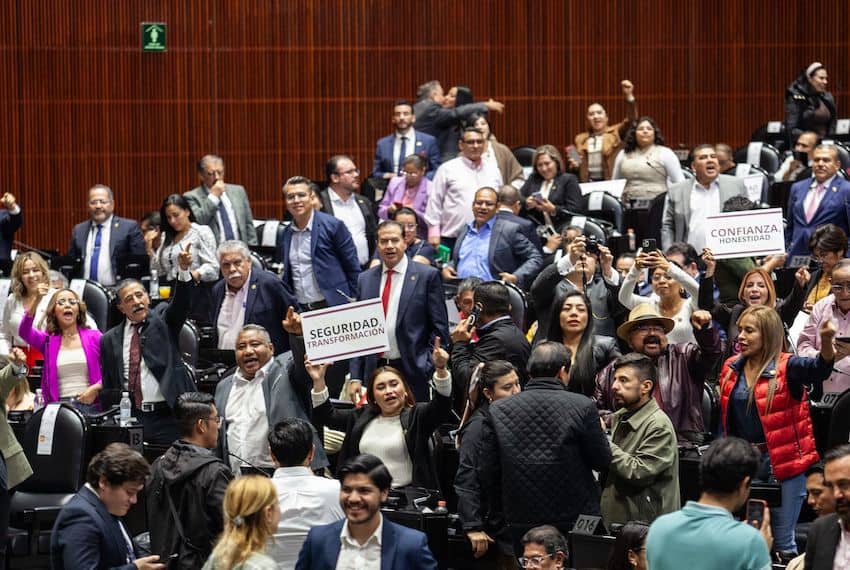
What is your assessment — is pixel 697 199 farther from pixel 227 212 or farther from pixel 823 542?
pixel 823 542

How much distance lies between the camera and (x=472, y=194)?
10.9 metres

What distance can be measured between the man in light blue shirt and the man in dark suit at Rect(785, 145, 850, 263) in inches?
233

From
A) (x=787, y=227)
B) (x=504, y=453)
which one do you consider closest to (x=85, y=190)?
(x=787, y=227)

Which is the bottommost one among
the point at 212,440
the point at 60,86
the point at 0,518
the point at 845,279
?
the point at 0,518

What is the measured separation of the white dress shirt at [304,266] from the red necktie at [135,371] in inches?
60.8

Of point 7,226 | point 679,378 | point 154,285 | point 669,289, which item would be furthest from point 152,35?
point 679,378

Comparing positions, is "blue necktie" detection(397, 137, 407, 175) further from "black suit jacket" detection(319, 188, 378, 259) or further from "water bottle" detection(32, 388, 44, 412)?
"water bottle" detection(32, 388, 44, 412)

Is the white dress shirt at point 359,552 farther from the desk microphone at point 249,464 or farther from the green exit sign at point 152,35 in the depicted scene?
the green exit sign at point 152,35

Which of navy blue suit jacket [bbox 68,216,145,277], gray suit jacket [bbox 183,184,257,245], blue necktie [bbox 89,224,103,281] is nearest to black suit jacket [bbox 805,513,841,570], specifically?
gray suit jacket [bbox 183,184,257,245]

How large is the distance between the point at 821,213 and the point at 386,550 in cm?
608

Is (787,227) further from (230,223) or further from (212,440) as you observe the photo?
(212,440)

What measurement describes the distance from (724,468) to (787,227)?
665 cm

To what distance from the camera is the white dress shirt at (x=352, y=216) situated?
36.3 ft

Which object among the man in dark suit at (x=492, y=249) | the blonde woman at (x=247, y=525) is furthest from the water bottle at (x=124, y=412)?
the blonde woman at (x=247, y=525)
